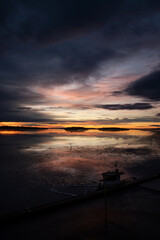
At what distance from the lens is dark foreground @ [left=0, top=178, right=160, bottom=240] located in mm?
7914

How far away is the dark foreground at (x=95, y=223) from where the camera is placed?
7.91 meters

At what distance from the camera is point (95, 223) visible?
28.6ft

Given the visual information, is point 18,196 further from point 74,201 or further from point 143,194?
point 143,194

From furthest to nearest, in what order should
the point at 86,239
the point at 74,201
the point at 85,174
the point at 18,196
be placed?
1. the point at 85,174
2. the point at 18,196
3. the point at 74,201
4. the point at 86,239

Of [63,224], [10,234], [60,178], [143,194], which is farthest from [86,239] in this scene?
[60,178]

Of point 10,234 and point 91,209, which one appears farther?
point 91,209

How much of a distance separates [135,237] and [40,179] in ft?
43.5

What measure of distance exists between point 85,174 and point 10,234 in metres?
13.4

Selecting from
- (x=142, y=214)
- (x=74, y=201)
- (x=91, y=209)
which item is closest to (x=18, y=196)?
(x=74, y=201)

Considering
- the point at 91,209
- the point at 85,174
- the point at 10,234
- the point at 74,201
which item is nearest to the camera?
the point at 10,234

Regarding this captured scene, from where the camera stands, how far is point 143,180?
1549 centimetres

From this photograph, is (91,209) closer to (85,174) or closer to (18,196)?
(18,196)

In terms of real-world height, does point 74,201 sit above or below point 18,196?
above

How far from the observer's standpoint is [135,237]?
25.2 ft
